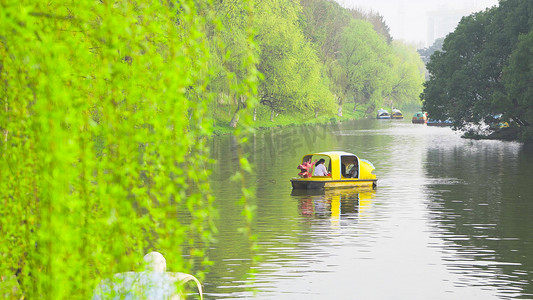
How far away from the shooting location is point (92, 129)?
5.59 meters

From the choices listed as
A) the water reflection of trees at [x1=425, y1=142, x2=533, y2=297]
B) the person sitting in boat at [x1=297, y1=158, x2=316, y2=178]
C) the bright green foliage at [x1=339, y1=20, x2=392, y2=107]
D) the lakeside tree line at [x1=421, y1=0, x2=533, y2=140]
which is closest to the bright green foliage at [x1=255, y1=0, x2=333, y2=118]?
the lakeside tree line at [x1=421, y1=0, x2=533, y2=140]

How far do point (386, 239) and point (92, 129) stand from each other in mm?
13229

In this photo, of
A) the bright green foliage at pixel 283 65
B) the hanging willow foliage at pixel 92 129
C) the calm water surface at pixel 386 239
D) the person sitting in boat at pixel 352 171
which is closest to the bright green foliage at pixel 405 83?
the bright green foliage at pixel 283 65

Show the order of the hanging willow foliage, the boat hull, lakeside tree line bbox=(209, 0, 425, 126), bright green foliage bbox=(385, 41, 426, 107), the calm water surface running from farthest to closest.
A: 1. bright green foliage bbox=(385, 41, 426, 107)
2. lakeside tree line bbox=(209, 0, 425, 126)
3. the boat hull
4. the calm water surface
5. the hanging willow foliage

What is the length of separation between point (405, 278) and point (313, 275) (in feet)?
5.60

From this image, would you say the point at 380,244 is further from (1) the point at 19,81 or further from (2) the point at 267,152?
(2) the point at 267,152

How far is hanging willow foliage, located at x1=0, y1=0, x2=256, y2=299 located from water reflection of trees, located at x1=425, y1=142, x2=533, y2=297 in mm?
8320

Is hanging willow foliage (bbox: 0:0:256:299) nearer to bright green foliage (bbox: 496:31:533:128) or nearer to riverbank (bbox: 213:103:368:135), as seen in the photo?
bright green foliage (bbox: 496:31:533:128)

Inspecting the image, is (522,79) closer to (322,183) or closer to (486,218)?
(322,183)

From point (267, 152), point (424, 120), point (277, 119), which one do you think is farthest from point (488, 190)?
point (424, 120)

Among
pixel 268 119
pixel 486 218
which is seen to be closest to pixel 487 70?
pixel 268 119

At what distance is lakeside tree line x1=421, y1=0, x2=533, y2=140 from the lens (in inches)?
2025

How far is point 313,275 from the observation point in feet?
45.6

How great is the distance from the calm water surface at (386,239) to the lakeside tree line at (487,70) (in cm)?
1711
